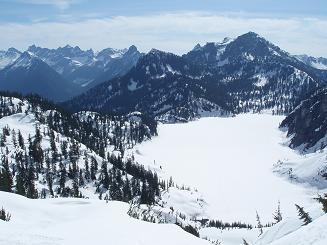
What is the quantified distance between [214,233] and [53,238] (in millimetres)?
96762

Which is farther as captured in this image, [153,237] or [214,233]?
[214,233]

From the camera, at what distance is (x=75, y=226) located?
41750mm

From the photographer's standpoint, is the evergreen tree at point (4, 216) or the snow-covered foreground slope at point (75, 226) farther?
the evergreen tree at point (4, 216)

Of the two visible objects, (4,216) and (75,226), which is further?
(75,226)

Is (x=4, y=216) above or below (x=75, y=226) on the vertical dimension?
above

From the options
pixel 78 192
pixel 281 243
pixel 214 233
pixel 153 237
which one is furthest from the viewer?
pixel 78 192

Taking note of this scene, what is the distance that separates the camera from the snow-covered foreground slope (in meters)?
36.1

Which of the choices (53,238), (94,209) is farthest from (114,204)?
(53,238)

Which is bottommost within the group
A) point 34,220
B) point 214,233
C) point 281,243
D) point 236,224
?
point 236,224

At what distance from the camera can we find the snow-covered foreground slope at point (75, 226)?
118 feet

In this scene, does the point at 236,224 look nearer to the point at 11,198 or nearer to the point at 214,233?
the point at 214,233

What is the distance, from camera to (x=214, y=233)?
12638cm

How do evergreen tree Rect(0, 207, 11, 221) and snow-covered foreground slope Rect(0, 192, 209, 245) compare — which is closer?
snow-covered foreground slope Rect(0, 192, 209, 245)

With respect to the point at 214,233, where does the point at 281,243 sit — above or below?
above
